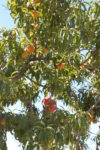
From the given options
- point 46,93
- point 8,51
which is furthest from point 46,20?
point 46,93

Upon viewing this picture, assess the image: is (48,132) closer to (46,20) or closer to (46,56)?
(46,56)

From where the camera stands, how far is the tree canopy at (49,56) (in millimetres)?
4941

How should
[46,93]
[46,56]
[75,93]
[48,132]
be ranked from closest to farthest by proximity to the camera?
[48,132] → [46,56] → [46,93] → [75,93]

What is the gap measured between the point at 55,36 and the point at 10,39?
75cm

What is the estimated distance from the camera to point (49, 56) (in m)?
5.68

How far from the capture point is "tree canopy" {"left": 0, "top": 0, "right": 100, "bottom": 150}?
494 centimetres

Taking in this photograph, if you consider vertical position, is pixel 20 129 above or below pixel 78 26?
below

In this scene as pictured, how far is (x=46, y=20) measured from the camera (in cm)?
545

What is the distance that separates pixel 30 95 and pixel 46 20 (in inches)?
68.2

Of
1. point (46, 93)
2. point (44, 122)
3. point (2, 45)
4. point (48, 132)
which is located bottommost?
point (48, 132)

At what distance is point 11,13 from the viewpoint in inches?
226

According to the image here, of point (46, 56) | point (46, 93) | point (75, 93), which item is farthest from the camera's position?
point (75, 93)

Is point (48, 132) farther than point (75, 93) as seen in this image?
No

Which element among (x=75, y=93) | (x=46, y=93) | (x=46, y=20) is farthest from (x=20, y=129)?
(x=75, y=93)
